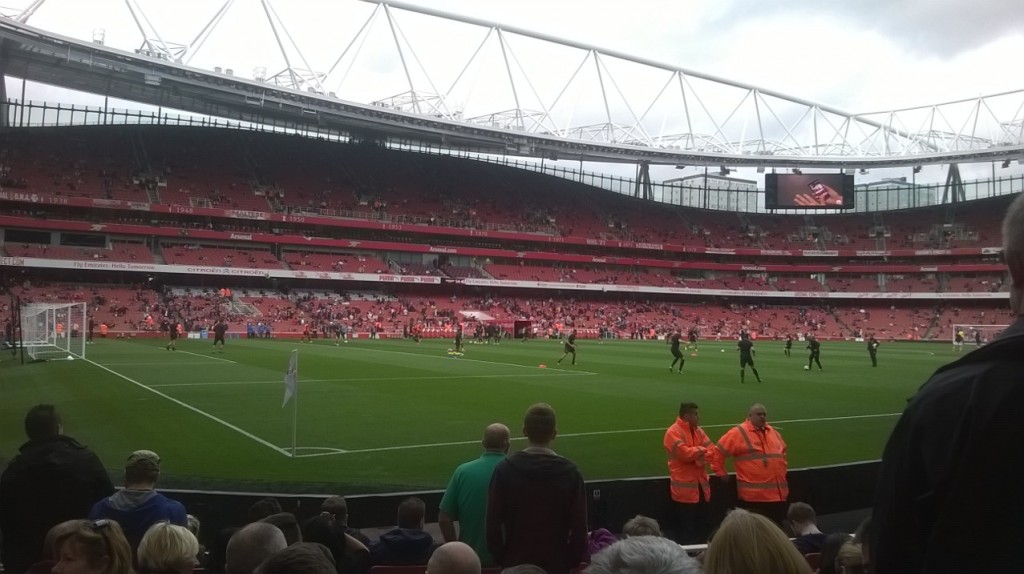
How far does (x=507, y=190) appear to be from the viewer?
86938 millimetres

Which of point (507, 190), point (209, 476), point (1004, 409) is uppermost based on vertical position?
point (507, 190)

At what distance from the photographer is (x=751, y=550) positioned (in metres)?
2.34

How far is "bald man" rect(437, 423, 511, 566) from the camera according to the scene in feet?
18.3

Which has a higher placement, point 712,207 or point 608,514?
point 712,207

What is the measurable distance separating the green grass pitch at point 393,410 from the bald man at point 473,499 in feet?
17.9

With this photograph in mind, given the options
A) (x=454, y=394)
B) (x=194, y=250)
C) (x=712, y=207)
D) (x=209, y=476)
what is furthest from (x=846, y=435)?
(x=712, y=207)

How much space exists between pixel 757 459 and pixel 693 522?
1.10 meters

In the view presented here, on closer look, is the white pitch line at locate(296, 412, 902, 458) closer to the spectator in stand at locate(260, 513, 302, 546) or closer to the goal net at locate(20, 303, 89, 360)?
the spectator in stand at locate(260, 513, 302, 546)

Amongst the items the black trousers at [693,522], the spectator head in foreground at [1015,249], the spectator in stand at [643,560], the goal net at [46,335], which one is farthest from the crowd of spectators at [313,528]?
the goal net at [46,335]

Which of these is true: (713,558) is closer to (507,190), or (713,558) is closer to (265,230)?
(265,230)

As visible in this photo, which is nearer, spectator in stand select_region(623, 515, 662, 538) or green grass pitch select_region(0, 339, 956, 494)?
spectator in stand select_region(623, 515, 662, 538)

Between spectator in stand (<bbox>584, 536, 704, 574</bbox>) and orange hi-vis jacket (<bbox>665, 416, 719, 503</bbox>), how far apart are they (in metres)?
6.37

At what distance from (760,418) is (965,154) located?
78960 millimetres

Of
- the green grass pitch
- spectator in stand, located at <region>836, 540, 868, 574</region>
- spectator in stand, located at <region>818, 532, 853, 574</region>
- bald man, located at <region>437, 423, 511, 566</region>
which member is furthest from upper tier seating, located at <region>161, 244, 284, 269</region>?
spectator in stand, located at <region>836, 540, 868, 574</region>
